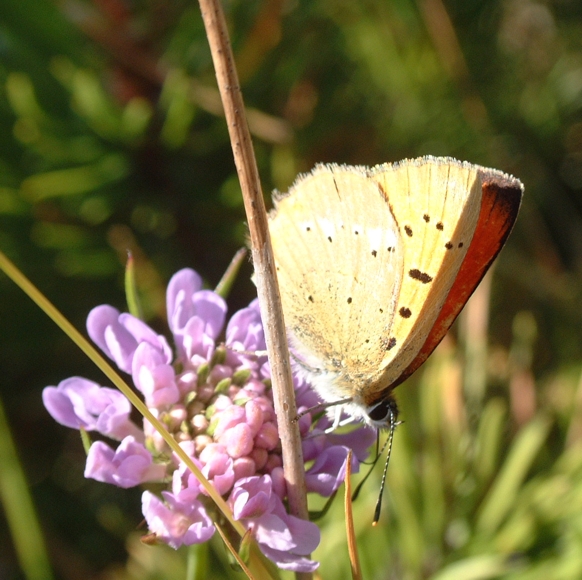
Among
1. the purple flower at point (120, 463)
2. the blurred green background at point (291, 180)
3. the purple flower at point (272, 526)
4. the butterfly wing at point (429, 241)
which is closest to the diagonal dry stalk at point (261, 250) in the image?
the purple flower at point (272, 526)

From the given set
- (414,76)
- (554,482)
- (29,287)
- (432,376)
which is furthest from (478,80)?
(29,287)

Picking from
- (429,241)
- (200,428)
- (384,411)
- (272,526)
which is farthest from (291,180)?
(272,526)

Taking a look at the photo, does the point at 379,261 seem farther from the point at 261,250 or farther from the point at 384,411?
the point at 261,250

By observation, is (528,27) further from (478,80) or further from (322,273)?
(322,273)

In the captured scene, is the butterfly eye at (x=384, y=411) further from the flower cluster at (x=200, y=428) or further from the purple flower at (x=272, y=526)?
the purple flower at (x=272, y=526)

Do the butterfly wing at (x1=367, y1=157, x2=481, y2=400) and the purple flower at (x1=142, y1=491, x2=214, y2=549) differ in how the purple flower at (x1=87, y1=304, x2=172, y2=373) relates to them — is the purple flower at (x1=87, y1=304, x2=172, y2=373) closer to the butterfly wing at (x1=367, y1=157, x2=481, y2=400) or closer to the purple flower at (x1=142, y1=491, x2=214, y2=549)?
the purple flower at (x1=142, y1=491, x2=214, y2=549)

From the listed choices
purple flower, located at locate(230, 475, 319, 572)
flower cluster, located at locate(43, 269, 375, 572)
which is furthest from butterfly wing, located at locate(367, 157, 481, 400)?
purple flower, located at locate(230, 475, 319, 572)
